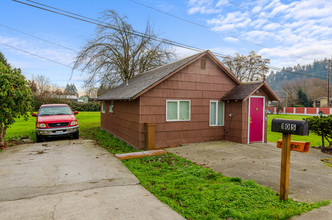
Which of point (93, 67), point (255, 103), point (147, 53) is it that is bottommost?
point (255, 103)

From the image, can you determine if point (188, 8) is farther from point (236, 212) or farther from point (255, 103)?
point (236, 212)

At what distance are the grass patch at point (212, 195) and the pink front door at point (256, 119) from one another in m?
5.49

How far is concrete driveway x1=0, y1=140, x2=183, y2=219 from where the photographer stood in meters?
3.27

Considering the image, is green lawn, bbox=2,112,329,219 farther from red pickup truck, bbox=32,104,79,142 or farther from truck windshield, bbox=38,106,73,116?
truck windshield, bbox=38,106,73,116

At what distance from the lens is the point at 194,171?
17.8 feet

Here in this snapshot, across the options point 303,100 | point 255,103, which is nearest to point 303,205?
point 255,103

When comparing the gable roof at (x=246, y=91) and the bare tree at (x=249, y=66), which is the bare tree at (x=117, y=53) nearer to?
the gable roof at (x=246, y=91)


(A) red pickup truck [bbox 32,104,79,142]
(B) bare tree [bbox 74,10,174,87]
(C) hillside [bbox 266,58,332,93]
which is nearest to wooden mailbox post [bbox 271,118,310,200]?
(A) red pickup truck [bbox 32,104,79,142]

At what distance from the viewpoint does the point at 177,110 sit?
9.36 meters

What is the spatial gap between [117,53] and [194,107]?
13.4m

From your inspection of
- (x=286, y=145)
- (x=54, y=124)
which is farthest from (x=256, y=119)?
(x=54, y=124)

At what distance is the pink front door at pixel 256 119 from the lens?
991cm

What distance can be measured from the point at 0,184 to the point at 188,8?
12.1 m

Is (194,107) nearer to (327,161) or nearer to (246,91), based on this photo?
A: (246,91)
